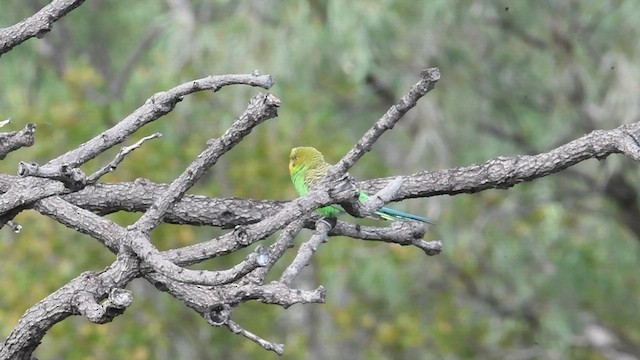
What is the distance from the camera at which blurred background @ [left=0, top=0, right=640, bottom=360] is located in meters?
7.83

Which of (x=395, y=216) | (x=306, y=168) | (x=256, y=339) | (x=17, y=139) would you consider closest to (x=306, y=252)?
(x=256, y=339)

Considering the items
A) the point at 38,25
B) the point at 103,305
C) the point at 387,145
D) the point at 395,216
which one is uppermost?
the point at 387,145

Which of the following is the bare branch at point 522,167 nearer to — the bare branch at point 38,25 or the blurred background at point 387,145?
the bare branch at point 38,25

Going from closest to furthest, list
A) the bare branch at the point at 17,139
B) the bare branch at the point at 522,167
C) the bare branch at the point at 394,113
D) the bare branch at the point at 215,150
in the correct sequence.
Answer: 1. the bare branch at the point at 215,150
2. the bare branch at the point at 394,113
3. the bare branch at the point at 522,167
4. the bare branch at the point at 17,139

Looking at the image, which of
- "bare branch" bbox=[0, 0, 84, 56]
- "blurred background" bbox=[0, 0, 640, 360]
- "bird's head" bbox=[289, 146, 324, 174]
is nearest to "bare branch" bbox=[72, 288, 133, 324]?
"bare branch" bbox=[0, 0, 84, 56]

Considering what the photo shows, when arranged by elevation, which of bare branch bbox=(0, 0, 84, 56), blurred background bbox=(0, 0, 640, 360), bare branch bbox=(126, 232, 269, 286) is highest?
blurred background bbox=(0, 0, 640, 360)

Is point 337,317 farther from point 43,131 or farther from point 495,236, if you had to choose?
point 43,131

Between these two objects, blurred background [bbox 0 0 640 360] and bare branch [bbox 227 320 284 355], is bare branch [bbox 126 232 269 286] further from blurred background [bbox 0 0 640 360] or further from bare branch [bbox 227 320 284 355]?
blurred background [bbox 0 0 640 360]

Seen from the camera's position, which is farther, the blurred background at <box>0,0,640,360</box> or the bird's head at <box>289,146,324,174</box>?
the blurred background at <box>0,0,640,360</box>

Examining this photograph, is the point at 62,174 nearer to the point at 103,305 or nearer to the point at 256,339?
the point at 103,305

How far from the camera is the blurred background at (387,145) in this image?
7.83 metres

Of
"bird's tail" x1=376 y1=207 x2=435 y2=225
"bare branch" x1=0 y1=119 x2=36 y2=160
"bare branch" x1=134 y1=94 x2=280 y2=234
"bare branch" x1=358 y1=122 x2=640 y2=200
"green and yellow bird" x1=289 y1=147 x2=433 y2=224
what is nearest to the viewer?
"bare branch" x1=134 y1=94 x2=280 y2=234

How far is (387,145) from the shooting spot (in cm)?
1094

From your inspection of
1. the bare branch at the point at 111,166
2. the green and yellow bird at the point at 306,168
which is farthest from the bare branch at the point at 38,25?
the green and yellow bird at the point at 306,168
